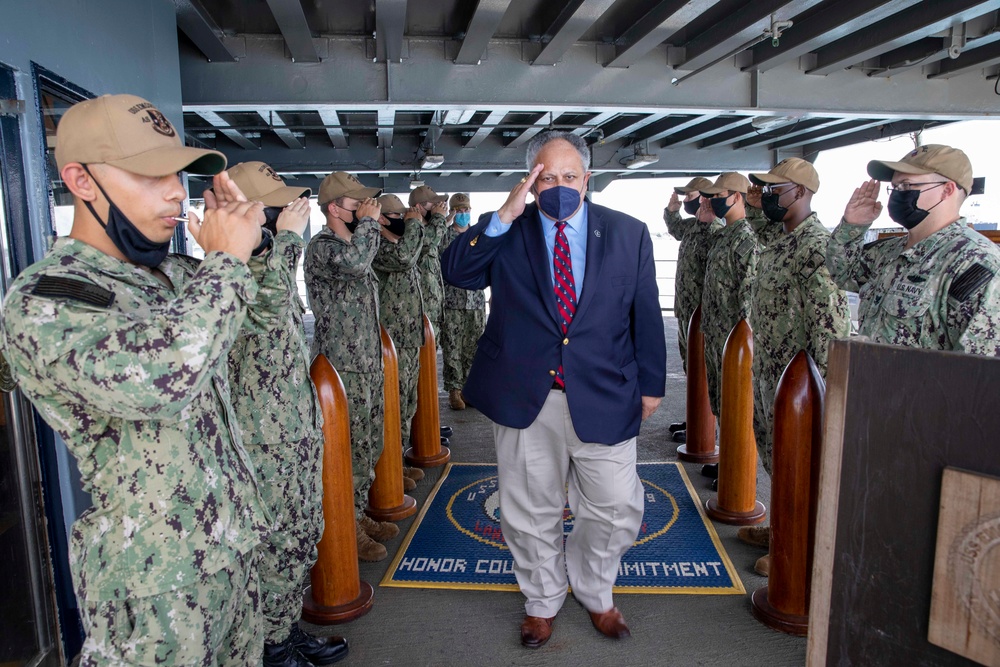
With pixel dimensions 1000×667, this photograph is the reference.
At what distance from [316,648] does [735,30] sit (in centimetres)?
441

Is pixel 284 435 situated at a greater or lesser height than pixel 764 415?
greater

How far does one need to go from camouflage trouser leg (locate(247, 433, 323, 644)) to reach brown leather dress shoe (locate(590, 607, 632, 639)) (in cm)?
122

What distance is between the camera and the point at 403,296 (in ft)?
16.2

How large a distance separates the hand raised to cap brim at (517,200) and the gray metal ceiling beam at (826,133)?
6627mm

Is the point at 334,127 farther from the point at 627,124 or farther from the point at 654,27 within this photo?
the point at 654,27

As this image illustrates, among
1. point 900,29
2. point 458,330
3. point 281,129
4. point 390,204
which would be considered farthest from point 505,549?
point 281,129

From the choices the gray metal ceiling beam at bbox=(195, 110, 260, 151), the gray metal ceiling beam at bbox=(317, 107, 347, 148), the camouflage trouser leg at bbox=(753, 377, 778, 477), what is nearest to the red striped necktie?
the camouflage trouser leg at bbox=(753, 377, 778, 477)

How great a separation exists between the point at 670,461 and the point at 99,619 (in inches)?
165

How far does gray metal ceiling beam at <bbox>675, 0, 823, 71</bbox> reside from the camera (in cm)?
414

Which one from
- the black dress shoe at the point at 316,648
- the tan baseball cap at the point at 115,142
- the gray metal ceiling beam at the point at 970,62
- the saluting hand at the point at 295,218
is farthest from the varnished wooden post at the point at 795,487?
the gray metal ceiling beam at the point at 970,62

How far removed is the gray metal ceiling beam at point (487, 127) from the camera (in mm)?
7659

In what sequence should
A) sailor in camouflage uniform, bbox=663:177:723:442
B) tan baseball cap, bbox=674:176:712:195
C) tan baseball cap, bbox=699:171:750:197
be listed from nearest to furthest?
tan baseball cap, bbox=699:171:750:197
tan baseball cap, bbox=674:176:712:195
sailor in camouflage uniform, bbox=663:177:723:442

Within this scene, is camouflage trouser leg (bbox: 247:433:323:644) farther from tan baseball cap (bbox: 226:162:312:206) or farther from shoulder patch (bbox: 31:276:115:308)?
shoulder patch (bbox: 31:276:115:308)

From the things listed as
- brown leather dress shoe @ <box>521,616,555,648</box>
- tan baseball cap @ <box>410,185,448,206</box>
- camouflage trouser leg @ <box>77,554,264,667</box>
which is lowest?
brown leather dress shoe @ <box>521,616,555,648</box>
